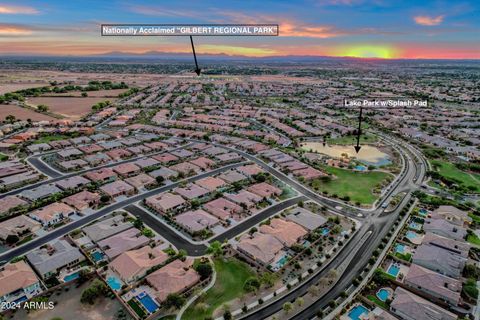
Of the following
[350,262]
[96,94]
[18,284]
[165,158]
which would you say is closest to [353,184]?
[350,262]

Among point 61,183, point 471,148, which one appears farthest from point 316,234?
point 471,148

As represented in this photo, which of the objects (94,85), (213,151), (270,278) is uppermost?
(94,85)

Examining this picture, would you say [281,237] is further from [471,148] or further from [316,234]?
[471,148]

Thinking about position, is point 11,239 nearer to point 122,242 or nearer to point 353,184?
point 122,242

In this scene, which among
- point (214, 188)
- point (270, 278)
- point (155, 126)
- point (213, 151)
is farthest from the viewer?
point (155, 126)

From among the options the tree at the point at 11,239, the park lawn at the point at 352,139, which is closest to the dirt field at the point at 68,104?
the tree at the point at 11,239

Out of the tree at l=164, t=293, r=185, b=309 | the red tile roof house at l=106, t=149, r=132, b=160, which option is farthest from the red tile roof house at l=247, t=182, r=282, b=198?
the red tile roof house at l=106, t=149, r=132, b=160

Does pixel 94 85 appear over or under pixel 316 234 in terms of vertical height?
over

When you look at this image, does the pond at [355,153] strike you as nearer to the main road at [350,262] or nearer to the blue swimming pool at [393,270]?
the main road at [350,262]
